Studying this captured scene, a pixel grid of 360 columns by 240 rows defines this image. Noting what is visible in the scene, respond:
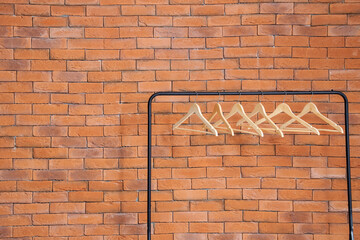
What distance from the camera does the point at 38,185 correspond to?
2.34m

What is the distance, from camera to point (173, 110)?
237 centimetres

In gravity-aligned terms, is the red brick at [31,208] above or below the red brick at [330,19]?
below

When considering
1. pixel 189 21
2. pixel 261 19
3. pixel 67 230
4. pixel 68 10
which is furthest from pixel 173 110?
pixel 67 230

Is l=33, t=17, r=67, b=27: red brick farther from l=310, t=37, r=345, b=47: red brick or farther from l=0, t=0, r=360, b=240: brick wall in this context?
l=310, t=37, r=345, b=47: red brick

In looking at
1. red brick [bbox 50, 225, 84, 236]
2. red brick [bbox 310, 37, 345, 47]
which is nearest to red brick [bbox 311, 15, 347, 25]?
red brick [bbox 310, 37, 345, 47]

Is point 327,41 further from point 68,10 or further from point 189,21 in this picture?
point 68,10

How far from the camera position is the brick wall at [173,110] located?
92.3 inches

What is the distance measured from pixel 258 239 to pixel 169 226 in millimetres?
682

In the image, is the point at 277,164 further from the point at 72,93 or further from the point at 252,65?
the point at 72,93

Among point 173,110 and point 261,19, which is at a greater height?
point 261,19

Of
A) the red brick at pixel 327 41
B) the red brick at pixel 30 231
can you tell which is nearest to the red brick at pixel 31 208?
the red brick at pixel 30 231

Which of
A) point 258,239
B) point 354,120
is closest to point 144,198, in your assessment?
point 258,239

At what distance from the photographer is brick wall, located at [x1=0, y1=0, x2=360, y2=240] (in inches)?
92.3

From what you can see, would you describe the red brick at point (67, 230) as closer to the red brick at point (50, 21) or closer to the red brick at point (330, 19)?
the red brick at point (50, 21)
